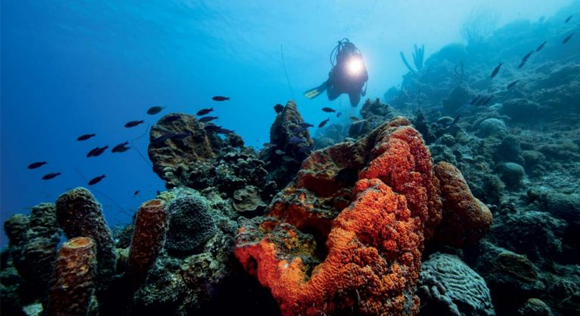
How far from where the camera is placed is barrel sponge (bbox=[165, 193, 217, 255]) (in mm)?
2785

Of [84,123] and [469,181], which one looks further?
[84,123]

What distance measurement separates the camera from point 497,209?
16.4ft

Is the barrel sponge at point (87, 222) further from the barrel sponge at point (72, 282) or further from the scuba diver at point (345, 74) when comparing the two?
the scuba diver at point (345, 74)

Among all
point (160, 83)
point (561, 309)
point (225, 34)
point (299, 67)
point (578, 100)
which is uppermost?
point (160, 83)

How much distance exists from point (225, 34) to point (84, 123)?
96305 millimetres

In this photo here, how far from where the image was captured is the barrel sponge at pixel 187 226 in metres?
2.79

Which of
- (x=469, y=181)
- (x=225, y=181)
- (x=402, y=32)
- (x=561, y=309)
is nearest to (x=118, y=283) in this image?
(x=225, y=181)

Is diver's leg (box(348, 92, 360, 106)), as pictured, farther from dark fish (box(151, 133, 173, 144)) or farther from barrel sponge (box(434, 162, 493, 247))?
barrel sponge (box(434, 162, 493, 247))

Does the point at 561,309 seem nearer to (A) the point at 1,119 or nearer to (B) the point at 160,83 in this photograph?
(B) the point at 160,83

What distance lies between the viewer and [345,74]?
12.8m

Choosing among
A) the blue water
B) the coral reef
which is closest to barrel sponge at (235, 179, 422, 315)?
the coral reef

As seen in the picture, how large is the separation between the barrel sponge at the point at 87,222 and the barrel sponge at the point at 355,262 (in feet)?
5.27

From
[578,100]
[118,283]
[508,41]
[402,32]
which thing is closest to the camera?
[118,283]

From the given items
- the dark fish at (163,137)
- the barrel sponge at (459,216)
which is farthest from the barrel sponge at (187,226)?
the barrel sponge at (459,216)
